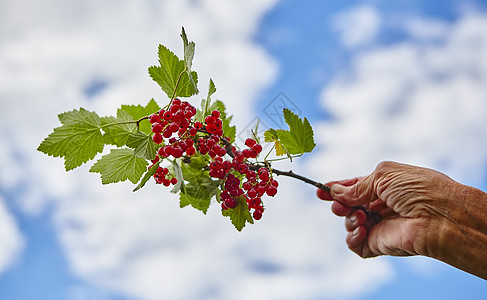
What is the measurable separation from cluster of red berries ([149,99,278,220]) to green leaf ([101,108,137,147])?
0.35 ft

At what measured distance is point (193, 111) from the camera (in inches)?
36.8

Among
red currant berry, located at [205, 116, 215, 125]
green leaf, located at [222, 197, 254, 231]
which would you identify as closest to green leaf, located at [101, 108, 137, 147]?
red currant berry, located at [205, 116, 215, 125]

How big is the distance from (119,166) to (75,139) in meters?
0.13

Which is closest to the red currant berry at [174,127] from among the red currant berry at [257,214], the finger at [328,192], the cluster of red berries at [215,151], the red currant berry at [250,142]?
the cluster of red berries at [215,151]

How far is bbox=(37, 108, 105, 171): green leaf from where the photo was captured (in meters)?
0.95

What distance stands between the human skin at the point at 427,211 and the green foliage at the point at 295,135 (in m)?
0.38

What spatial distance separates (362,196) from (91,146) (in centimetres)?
89

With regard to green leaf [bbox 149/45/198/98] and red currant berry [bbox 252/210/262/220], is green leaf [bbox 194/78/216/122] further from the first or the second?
red currant berry [bbox 252/210/262/220]

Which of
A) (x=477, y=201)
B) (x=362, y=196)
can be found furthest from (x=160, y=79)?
(x=477, y=201)

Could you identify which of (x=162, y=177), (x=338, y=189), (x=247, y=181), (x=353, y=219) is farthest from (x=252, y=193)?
(x=353, y=219)

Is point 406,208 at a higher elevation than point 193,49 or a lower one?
lower

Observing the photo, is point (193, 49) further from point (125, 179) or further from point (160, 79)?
point (125, 179)

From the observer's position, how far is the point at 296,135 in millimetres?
1070

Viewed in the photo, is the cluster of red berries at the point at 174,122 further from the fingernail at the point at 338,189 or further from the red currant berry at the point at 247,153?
the fingernail at the point at 338,189
